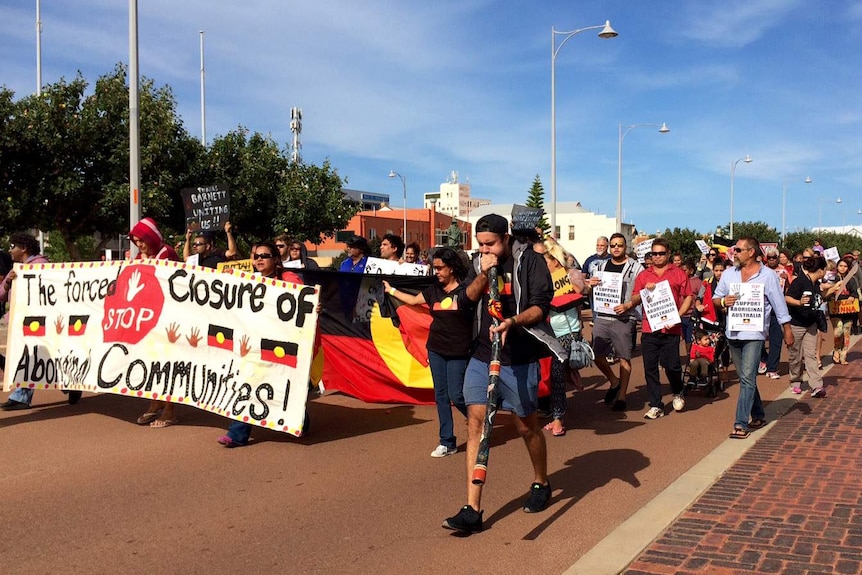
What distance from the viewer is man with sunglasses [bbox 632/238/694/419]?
27.9 ft

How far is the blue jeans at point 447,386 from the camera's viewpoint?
21.4 feet

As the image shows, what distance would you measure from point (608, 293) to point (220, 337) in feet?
13.8

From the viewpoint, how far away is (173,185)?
2492 cm

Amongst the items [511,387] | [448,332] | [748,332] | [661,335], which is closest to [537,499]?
[511,387]

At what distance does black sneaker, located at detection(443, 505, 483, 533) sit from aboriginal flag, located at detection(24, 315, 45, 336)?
548 cm

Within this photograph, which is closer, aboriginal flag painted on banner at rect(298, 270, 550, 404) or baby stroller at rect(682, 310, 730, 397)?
aboriginal flag painted on banner at rect(298, 270, 550, 404)

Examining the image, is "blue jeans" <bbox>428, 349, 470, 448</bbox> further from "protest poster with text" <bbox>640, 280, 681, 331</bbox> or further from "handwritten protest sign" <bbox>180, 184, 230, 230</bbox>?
"handwritten protest sign" <bbox>180, 184, 230, 230</bbox>

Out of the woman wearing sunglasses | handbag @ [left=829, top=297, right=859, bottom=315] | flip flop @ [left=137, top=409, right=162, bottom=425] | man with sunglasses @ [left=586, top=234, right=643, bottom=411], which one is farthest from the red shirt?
flip flop @ [left=137, top=409, right=162, bottom=425]

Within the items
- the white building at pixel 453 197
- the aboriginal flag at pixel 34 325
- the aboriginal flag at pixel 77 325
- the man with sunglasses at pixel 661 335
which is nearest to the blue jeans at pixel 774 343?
the man with sunglasses at pixel 661 335

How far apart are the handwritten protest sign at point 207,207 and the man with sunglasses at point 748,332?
24.4 ft

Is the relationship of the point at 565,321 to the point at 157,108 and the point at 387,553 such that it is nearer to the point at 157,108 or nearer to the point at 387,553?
the point at 387,553

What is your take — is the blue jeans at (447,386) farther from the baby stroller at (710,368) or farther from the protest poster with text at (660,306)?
the baby stroller at (710,368)

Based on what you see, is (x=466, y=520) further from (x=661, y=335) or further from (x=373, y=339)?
(x=661, y=335)

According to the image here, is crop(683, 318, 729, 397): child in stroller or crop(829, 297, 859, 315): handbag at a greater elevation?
crop(829, 297, 859, 315): handbag
